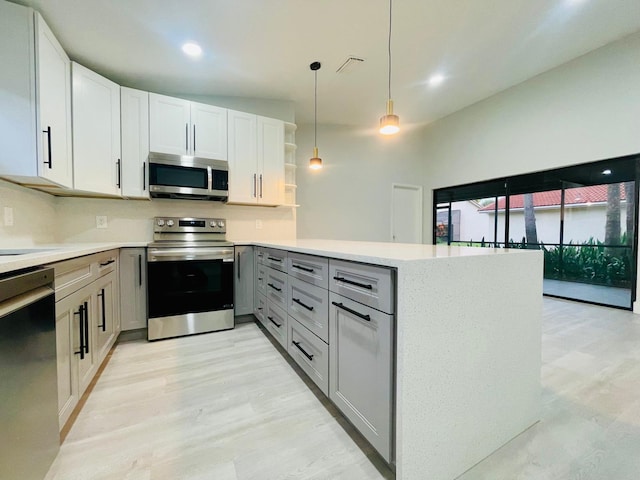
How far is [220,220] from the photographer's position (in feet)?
10.7

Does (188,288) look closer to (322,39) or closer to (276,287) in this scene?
(276,287)

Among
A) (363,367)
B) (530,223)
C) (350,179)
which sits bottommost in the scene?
(363,367)

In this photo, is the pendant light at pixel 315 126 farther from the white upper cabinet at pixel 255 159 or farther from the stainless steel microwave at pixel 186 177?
the stainless steel microwave at pixel 186 177

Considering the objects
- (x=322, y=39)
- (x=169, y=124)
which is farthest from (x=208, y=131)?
(x=322, y=39)

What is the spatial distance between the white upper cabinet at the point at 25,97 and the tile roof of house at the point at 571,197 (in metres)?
5.77

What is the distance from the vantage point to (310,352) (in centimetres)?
170

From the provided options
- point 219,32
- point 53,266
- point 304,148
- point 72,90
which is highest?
point 219,32

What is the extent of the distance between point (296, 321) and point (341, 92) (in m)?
3.25

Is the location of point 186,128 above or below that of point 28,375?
above

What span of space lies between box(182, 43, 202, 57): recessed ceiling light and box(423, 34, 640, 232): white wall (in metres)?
4.53

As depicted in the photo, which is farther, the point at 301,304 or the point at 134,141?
the point at 134,141

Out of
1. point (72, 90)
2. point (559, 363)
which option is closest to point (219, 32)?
point (72, 90)

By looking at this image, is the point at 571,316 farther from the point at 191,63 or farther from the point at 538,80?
the point at 191,63

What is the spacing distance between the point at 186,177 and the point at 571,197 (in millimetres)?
5120
